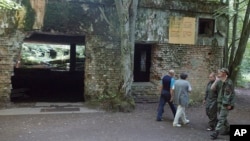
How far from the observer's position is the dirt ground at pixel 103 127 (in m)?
8.02

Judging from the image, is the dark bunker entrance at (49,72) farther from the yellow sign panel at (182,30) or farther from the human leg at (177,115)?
the human leg at (177,115)

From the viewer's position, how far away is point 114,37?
501 inches

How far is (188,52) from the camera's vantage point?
13984mm

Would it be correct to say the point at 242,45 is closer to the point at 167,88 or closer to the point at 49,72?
the point at 167,88

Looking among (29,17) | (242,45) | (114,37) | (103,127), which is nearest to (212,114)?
(103,127)

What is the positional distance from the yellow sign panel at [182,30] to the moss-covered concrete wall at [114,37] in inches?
7.8

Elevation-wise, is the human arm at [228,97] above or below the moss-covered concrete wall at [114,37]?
below

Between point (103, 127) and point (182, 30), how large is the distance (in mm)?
6668

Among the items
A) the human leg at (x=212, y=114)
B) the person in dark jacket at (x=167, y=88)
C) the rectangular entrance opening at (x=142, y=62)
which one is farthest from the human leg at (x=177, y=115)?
the rectangular entrance opening at (x=142, y=62)

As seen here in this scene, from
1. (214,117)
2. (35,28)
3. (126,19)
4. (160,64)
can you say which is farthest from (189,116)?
(35,28)

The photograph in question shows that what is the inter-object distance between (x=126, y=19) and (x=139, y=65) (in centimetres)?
330

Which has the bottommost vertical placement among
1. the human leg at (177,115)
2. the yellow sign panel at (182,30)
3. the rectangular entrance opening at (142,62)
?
the human leg at (177,115)

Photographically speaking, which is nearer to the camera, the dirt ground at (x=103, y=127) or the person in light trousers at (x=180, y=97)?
the dirt ground at (x=103, y=127)

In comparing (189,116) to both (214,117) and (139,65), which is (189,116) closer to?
(214,117)
